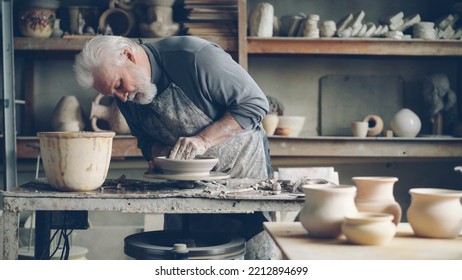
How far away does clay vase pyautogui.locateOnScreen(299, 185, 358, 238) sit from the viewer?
174 centimetres

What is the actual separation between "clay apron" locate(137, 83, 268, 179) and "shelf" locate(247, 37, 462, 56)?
5.01ft

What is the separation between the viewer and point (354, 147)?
14.9ft

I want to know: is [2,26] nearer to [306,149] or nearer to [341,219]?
[306,149]

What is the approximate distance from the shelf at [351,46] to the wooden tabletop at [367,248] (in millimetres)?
2832

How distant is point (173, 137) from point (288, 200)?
0.94 m

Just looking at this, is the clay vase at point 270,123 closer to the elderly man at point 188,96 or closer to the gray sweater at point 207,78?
the elderly man at point 188,96

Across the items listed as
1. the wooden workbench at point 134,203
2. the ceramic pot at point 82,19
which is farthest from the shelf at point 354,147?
the wooden workbench at point 134,203

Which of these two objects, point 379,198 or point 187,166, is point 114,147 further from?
point 379,198

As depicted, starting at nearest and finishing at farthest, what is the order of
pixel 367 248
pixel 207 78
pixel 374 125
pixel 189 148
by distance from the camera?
1. pixel 367 248
2. pixel 189 148
3. pixel 207 78
4. pixel 374 125

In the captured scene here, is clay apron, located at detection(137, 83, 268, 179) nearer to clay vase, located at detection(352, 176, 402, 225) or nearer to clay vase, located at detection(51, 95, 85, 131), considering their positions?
clay vase, located at detection(352, 176, 402, 225)

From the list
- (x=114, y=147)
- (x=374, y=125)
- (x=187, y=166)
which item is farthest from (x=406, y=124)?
(x=187, y=166)

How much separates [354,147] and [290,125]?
19.5 inches

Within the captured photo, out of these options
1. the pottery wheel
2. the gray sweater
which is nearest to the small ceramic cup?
the gray sweater
